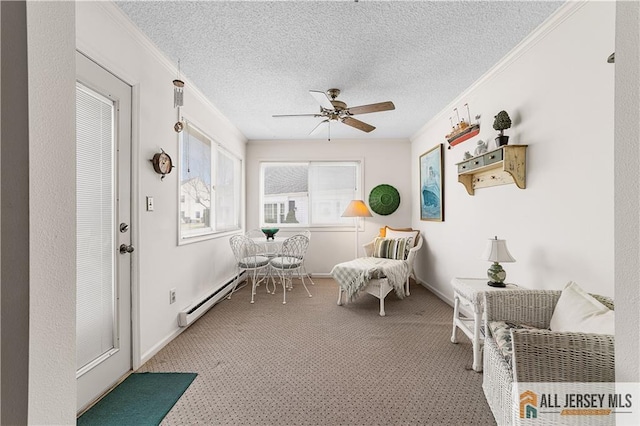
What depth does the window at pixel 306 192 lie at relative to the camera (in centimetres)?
540

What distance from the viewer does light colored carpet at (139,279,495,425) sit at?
5.67ft

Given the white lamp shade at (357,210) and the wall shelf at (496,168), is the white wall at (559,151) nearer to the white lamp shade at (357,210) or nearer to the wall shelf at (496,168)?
the wall shelf at (496,168)

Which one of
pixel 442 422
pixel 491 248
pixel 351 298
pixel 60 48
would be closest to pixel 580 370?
pixel 442 422

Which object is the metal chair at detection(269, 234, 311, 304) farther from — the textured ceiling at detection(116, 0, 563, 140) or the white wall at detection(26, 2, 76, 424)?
the white wall at detection(26, 2, 76, 424)

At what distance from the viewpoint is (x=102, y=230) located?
1.92m

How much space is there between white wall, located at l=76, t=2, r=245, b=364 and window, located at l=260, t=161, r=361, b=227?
237cm

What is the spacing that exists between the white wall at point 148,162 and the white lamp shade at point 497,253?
2.62m

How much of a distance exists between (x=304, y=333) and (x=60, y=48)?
2.70m

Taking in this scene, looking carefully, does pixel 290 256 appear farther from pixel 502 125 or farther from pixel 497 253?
pixel 502 125

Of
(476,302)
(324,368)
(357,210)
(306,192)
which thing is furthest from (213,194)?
(476,302)

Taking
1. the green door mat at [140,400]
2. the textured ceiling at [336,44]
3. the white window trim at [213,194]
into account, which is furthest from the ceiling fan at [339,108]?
the green door mat at [140,400]

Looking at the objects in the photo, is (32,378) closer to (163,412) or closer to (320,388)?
(163,412)

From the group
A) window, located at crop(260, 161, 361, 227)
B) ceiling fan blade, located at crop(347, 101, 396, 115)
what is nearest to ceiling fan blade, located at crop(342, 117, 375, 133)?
ceiling fan blade, located at crop(347, 101, 396, 115)

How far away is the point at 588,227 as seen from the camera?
5.79 ft
